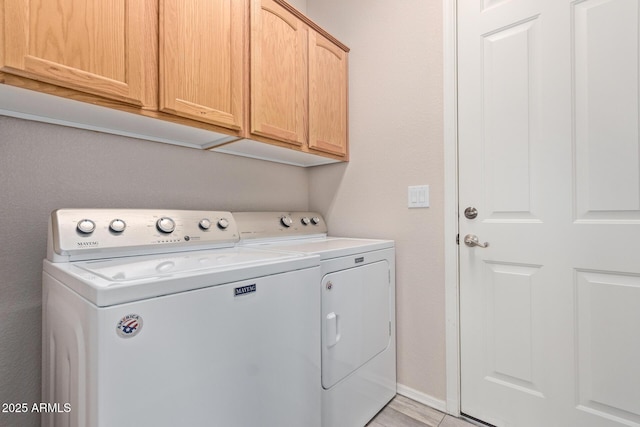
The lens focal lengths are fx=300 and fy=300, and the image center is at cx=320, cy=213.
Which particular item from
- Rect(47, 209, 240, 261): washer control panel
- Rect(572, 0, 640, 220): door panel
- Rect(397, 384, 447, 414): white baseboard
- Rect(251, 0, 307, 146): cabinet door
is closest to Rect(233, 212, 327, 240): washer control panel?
Rect(47, 209, 240, 261): washer control panel

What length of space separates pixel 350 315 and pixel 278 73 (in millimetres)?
1249

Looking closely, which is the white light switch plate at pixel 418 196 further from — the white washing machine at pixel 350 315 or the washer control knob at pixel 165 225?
the washer control knob at pixel 165 225

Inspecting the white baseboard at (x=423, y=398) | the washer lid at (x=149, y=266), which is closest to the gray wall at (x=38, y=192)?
the washer lid at (x=149, y=266)

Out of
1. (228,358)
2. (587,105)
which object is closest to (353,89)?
(587,105)

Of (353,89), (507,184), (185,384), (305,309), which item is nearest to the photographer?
(185,384)

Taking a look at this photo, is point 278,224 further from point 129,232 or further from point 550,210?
point 550,210

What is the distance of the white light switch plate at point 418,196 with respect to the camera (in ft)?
5.43

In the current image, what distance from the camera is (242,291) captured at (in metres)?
0.88

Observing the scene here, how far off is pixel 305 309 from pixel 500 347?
1020 millimetres

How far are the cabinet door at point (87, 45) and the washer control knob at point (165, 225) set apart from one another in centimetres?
A: 44

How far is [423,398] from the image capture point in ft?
5.41

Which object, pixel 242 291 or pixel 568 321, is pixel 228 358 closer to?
pixel 242 291

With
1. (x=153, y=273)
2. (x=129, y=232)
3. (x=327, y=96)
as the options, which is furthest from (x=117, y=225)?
(x=327, y=96)

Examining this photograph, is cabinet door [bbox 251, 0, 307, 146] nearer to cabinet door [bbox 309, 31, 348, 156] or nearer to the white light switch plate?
cabinet door [bbox 309, 31, 348, 156]
